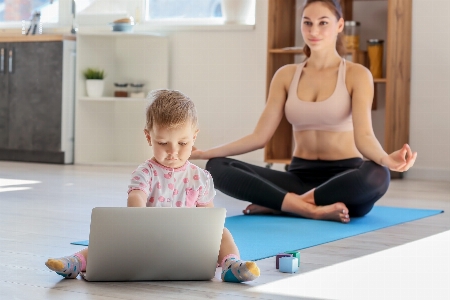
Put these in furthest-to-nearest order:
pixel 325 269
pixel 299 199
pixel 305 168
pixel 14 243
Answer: pixel 305 168
pixel 299 199
pixel 14 243
pixel 325 269

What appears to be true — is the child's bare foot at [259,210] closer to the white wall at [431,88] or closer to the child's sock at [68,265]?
the child's sock at [68,265]

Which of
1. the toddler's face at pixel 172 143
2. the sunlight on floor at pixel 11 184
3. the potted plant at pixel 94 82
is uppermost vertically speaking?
the potted plant at pixel 94 82

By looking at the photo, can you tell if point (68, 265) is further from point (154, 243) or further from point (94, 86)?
point (94, 86)

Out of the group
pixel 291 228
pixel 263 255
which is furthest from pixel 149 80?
pixel 263 255

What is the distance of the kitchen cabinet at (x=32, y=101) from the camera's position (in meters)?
5.18

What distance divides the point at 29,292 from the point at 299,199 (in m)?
1.40

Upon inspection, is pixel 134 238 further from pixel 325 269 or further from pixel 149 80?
pixel 149 80

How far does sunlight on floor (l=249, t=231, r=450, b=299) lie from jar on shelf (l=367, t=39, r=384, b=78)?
2.56 m

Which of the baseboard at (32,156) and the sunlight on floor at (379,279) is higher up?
the sunlight on floor at (379,279)

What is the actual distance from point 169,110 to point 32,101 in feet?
12.4

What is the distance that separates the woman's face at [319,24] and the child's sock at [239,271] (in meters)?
1.37

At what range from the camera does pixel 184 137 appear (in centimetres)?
166

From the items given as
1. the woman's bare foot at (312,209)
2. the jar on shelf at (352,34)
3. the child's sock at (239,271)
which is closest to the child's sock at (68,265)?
the child's sock at (239,271)

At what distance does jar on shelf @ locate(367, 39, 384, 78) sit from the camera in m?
4.54
